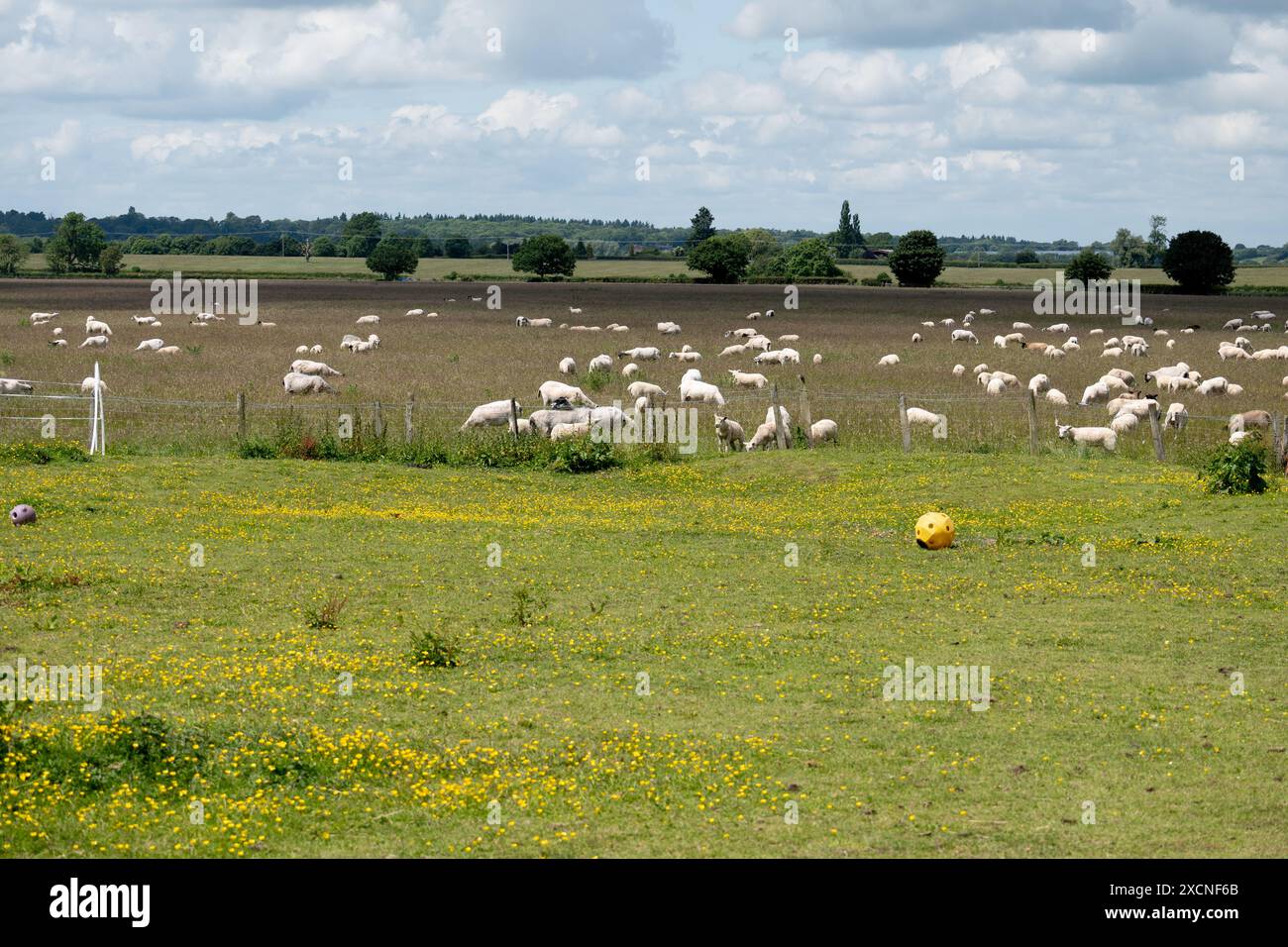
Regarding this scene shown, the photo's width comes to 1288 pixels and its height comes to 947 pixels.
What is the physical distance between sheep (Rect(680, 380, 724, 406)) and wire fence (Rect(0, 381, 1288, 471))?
0.81 m

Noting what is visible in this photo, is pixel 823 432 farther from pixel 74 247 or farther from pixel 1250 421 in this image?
pixel 74 247

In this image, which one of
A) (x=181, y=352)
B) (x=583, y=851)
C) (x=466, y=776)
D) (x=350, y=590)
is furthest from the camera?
(x=181, y=352)

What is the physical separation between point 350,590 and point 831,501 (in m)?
12.2

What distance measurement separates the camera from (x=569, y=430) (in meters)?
36.8

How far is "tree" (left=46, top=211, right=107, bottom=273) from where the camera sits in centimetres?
17950

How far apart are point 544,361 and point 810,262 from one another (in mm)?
117176

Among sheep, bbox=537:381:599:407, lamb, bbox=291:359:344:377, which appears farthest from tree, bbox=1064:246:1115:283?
sheep, bbox=537:381:599:407

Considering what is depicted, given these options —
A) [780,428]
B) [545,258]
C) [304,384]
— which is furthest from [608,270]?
[780,428]

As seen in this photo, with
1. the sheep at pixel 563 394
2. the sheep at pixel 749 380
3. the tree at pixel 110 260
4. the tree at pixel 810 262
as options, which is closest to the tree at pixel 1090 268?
the tree at pixel 810 262

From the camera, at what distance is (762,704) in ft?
46.9

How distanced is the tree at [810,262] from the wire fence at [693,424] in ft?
420

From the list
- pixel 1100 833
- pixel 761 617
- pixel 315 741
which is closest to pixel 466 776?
pixel 315 741

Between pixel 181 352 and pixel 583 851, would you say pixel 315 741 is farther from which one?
pixel 181 352

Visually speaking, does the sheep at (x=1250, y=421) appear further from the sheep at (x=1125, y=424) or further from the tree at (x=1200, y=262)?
the tree at (x=1200, y=262)
